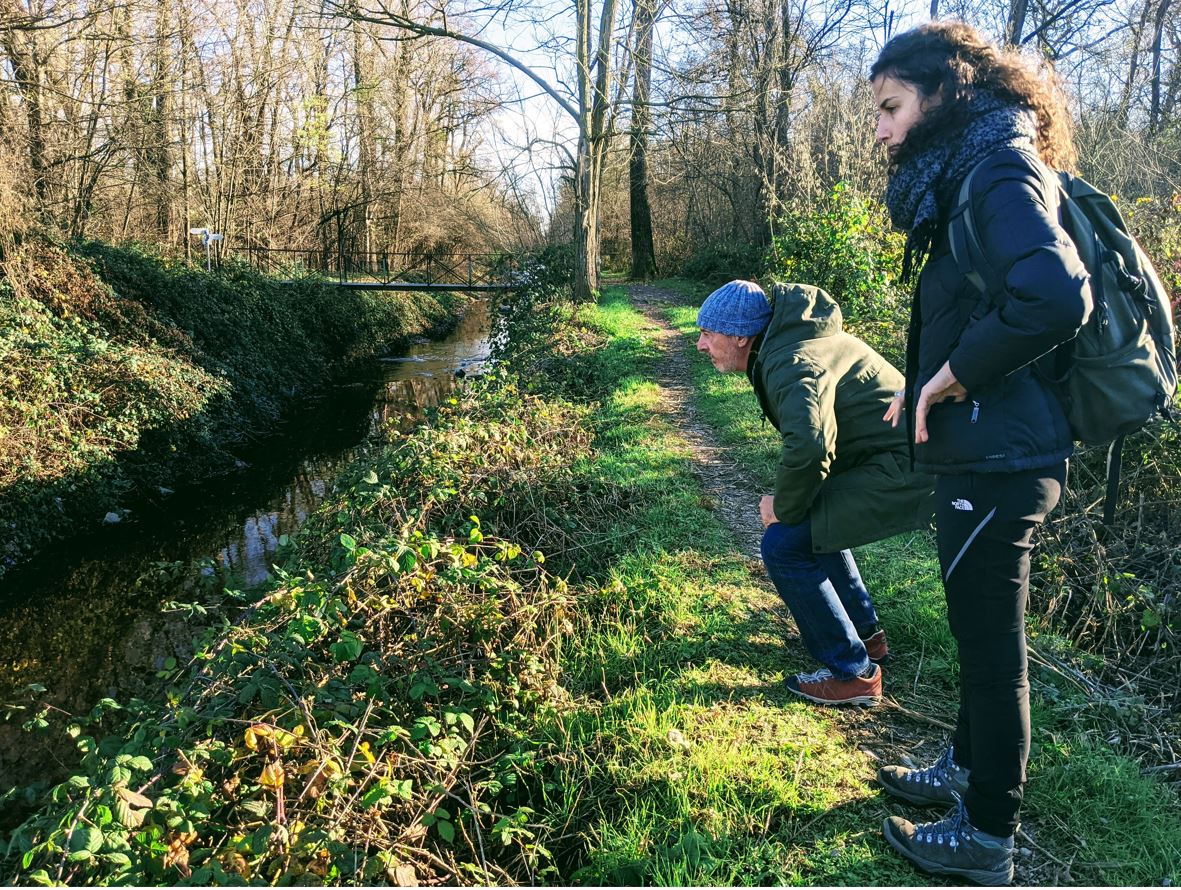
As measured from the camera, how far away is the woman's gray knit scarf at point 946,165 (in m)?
1.93

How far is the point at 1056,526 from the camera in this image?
14.5ft

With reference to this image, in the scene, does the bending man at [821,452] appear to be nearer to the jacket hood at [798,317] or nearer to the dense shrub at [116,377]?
the jacket hood at [798,317]

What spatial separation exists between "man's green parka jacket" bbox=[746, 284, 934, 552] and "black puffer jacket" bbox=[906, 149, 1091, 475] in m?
0.67

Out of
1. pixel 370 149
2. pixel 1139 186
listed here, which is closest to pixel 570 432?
pixel 1139 186

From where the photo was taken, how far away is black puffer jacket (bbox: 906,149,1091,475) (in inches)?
69.1

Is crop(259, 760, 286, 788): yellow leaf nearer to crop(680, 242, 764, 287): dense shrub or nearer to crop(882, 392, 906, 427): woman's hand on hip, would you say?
crop(882, 392, 906, 427): woman's hand on hip

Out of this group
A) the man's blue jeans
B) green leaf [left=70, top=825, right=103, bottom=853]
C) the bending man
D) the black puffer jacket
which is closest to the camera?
the black puffer jacket

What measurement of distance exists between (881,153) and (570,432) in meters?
5.66

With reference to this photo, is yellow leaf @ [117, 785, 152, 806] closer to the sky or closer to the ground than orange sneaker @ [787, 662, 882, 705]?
closer to the sky

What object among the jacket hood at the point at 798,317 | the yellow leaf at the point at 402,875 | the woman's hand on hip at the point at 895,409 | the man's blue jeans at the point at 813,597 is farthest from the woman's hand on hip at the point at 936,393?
the yellow leaf at the point at 402,875

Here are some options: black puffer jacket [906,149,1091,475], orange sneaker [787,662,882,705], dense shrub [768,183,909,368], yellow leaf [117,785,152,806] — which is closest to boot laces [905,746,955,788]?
orange sneaker [787,662,882,705]

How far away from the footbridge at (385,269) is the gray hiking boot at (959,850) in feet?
59.3

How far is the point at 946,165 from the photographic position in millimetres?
2018

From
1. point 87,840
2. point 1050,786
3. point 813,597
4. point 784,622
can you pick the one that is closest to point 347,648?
point 87,840
